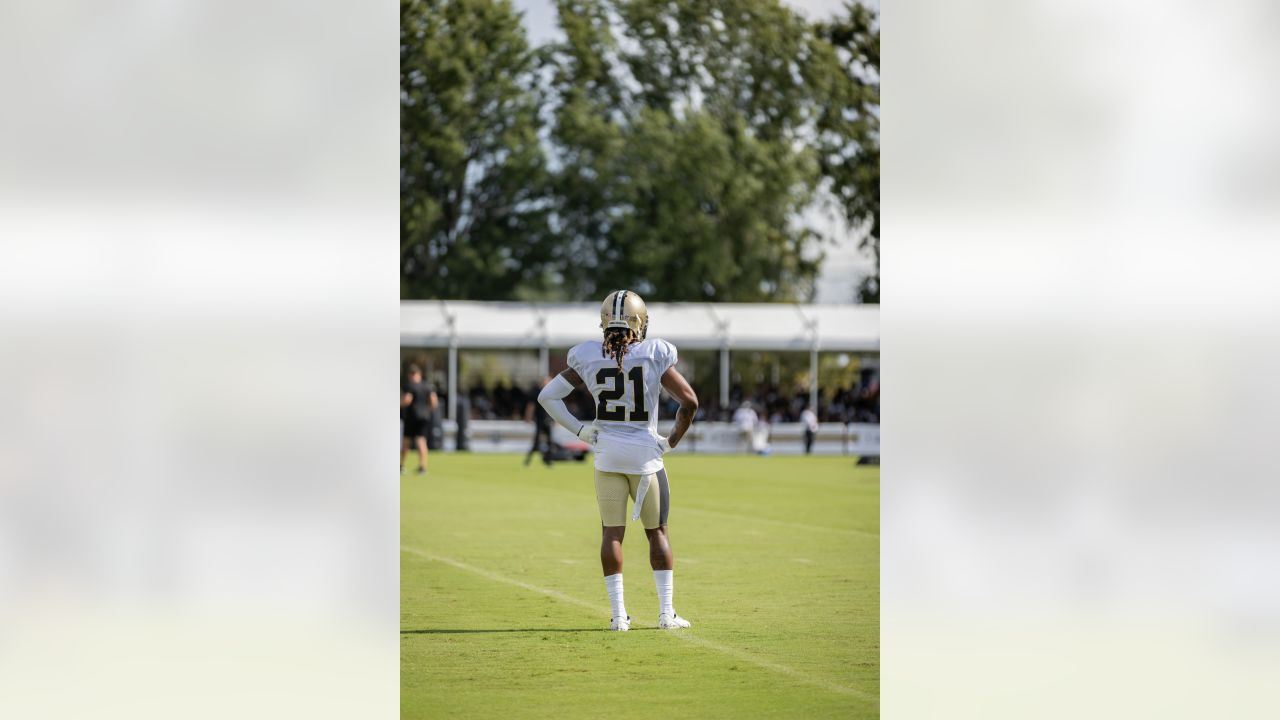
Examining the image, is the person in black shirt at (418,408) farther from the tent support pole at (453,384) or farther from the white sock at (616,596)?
the white sock at (616,596)

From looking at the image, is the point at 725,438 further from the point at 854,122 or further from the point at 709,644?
the point at 709,644

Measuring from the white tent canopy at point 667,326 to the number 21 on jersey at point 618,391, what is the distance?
3019 cm

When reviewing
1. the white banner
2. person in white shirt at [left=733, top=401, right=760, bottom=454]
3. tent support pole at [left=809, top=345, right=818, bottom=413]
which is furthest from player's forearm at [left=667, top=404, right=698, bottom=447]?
person in white shirt at [left=733, top=401, right=760, bottom=454]

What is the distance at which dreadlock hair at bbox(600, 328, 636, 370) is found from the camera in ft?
33.2

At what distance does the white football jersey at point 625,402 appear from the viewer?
33.4ft

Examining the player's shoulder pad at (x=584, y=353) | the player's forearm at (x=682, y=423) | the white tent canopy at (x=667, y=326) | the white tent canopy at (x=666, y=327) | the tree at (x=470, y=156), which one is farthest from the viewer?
the tree at (x=470, y=156)

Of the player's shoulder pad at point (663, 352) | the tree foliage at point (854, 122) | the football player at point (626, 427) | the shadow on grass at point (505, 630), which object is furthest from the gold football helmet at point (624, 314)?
the tree foliage at point (854, 122)

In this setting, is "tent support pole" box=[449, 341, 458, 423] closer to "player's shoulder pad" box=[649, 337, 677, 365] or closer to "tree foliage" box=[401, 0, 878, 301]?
"tree foliage" box=[401, 0, 878, 301]

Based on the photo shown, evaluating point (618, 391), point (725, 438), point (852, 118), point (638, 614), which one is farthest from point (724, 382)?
point (618, 391)
